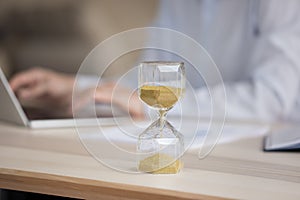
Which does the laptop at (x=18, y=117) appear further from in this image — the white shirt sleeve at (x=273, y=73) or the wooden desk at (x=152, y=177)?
the white shirt sleeve at (x=273, y=73)

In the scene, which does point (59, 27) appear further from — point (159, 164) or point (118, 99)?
point (159, 164)

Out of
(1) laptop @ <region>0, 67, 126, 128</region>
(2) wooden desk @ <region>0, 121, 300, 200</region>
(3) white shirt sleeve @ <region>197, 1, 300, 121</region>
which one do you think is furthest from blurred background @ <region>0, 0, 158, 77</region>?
(2) wooden desk @ <region>0, 121, 300, 200</region>

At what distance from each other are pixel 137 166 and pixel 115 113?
312 millimetres

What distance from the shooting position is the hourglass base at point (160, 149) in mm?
674

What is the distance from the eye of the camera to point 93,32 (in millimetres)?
3090

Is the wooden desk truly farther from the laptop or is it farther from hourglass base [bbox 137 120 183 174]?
the laptop

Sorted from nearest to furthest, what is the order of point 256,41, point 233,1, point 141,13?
point 256,41 < point 233,1 < point 141,13

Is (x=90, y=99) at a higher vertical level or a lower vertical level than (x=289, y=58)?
lower

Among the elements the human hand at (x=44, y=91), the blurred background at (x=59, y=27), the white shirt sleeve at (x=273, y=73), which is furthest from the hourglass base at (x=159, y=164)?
the blurred background at (x=59, y=27)

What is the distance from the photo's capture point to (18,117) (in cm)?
105

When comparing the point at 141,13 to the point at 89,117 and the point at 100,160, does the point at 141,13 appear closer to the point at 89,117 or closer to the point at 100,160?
the point at 89,117

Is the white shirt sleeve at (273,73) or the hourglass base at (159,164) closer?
the hourglass base at (159,164)

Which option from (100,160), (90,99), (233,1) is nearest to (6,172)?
(100,160)

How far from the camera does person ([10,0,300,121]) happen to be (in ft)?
4.24
